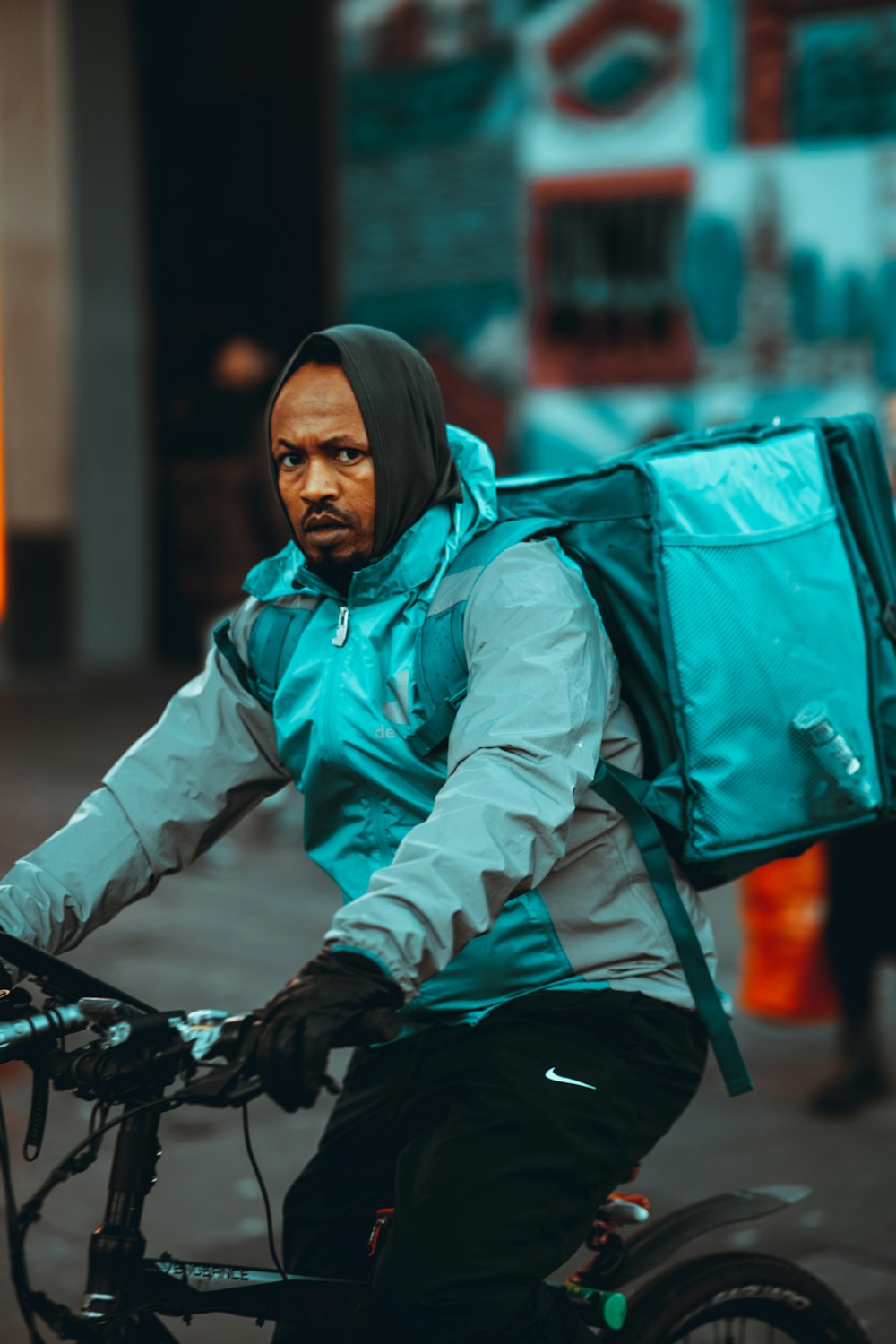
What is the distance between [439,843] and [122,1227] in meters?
0.67

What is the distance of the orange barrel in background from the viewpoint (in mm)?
6055

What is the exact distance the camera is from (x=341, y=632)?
2.59m

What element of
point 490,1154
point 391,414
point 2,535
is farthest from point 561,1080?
point 2,535

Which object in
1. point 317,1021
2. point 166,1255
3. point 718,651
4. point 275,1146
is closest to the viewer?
point 317,1021

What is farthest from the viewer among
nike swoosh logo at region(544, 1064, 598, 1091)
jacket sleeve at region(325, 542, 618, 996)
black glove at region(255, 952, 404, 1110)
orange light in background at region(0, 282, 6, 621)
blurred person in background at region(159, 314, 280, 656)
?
blurred person in background at region(159, 314, 280, 656)

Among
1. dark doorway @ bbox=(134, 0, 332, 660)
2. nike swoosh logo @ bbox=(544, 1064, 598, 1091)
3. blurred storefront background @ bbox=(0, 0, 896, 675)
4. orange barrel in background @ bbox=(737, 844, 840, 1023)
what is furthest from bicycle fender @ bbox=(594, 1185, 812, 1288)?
dark doorway @ bbox=(134, 0, 332, 660)

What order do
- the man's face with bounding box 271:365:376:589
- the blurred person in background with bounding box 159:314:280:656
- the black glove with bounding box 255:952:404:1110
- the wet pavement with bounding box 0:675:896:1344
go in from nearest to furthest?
the black glove with bounding box 255:952:404:1110
the man's face with bounding box 271:365:376:589
the wet pavement with bounding box 0:675:896:1344
the blurred person in background with bounding box 159:314:280:656

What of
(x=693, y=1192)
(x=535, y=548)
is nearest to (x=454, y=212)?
(x=693, y=1192)

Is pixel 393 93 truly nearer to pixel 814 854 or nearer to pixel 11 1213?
pixel 814 854

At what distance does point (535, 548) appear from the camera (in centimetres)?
258

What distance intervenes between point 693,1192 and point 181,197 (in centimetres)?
1249

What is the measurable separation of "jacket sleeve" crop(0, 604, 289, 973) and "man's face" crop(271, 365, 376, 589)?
271mm

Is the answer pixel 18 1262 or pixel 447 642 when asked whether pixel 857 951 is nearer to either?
pixel 447 642

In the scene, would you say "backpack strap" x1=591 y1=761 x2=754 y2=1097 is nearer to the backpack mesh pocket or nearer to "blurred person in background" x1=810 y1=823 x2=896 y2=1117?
the backpack mesh pocket
